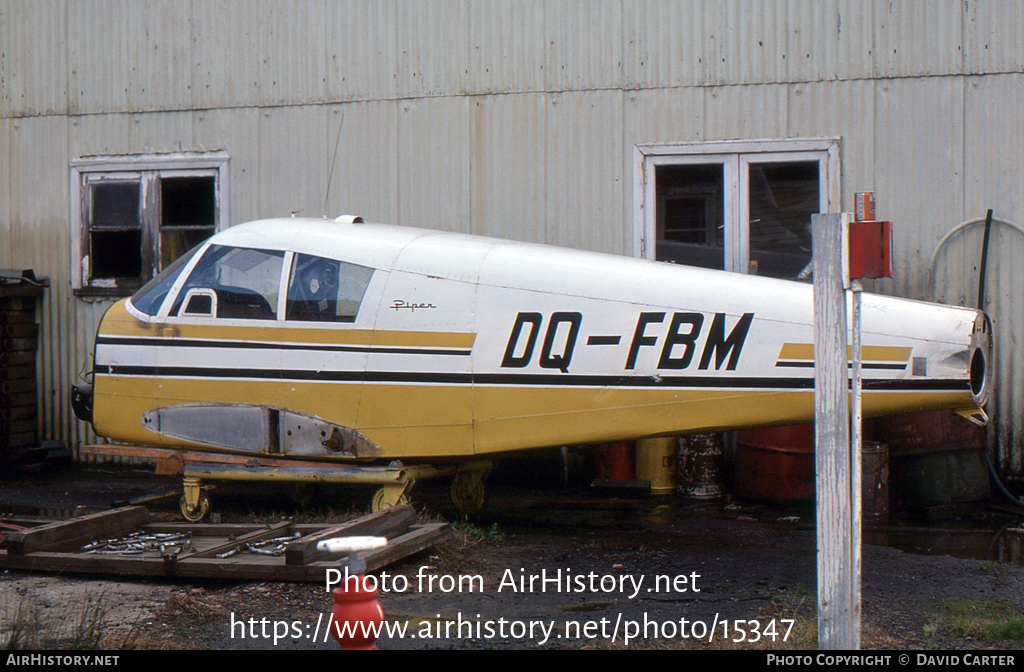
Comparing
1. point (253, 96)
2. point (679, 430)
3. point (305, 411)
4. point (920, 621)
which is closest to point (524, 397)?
point (679, 430)

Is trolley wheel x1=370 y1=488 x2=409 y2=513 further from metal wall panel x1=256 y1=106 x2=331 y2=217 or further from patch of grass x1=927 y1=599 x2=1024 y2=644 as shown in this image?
metal wall panel x1=256 y1=106 x2=331 y2=217

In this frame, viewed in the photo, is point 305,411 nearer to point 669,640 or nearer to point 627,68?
point 669,640

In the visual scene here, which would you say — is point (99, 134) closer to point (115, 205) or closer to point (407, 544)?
point (115, 205)

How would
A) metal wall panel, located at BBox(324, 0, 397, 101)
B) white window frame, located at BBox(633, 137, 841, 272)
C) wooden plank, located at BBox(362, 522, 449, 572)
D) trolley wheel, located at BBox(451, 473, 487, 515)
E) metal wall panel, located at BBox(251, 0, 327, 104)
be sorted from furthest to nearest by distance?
1. metal wall panel, located at BBox(251, 0, 327, 104)
2. metal wall panel, located at BBox(324, 0, 397, 101)
3. white window frame, located at BBox(633, 137, 841, 272)
4. trolley wheel, located at BBox(451, 473, 487, 515)
5. wooden plank, located at BBox(362, 522, 449, 572)

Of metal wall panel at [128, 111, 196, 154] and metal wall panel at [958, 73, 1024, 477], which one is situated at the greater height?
metal wall panel at [128, 111, 196, 154]

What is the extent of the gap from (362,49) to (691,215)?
373 centimetres

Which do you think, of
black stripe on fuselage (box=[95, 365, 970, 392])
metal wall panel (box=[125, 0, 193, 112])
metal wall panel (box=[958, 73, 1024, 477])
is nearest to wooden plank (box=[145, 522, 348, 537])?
black stripe on fuselage (box=[95, 365, 970, 392])

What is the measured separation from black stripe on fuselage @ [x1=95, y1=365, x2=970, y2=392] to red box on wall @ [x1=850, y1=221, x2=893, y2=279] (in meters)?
2.04

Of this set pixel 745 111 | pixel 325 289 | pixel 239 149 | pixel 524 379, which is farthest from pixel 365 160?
pixel 524 379

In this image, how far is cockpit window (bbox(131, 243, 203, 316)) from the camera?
7.87 m

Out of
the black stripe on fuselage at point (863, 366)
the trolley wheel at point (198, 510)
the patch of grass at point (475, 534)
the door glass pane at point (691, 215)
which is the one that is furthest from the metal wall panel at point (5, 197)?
the black stripe on fuselage at point (863, 366)

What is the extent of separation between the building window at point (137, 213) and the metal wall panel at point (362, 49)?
154cm

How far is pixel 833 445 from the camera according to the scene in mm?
4527

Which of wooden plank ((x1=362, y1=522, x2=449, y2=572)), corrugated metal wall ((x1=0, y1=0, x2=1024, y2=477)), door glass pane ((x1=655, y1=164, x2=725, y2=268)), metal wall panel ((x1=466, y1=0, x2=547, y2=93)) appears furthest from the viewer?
metal wall panel ((x1=466, y1=0, x2=547, y2=93))
